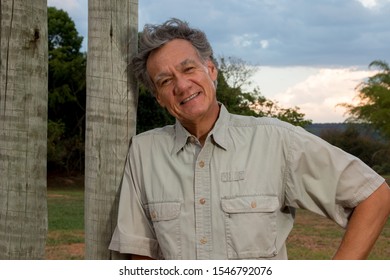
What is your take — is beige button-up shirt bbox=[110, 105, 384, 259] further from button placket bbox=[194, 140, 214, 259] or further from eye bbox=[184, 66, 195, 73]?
eye bbox=[184, 66, 195, 73]

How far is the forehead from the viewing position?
10.5 ft

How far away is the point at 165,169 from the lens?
127 inches

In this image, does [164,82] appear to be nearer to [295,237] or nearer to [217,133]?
[217,133]

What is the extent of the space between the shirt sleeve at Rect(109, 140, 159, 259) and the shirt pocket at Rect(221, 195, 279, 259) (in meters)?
0.40

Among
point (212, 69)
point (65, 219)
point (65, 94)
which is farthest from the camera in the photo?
point (65, 94)

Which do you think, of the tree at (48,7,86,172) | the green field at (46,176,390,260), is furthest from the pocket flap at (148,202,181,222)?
the tree at (48,7,86,172)

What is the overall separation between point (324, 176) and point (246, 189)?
34cm

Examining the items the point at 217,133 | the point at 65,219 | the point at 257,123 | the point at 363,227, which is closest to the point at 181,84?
the point at 217,133

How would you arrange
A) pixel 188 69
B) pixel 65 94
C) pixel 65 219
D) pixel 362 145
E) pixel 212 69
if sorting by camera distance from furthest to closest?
pixel 362 145 < pixel 65 94 < pixel 65 219 < pixel 212 69 < pixel 188 69

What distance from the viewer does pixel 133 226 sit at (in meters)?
3.26
